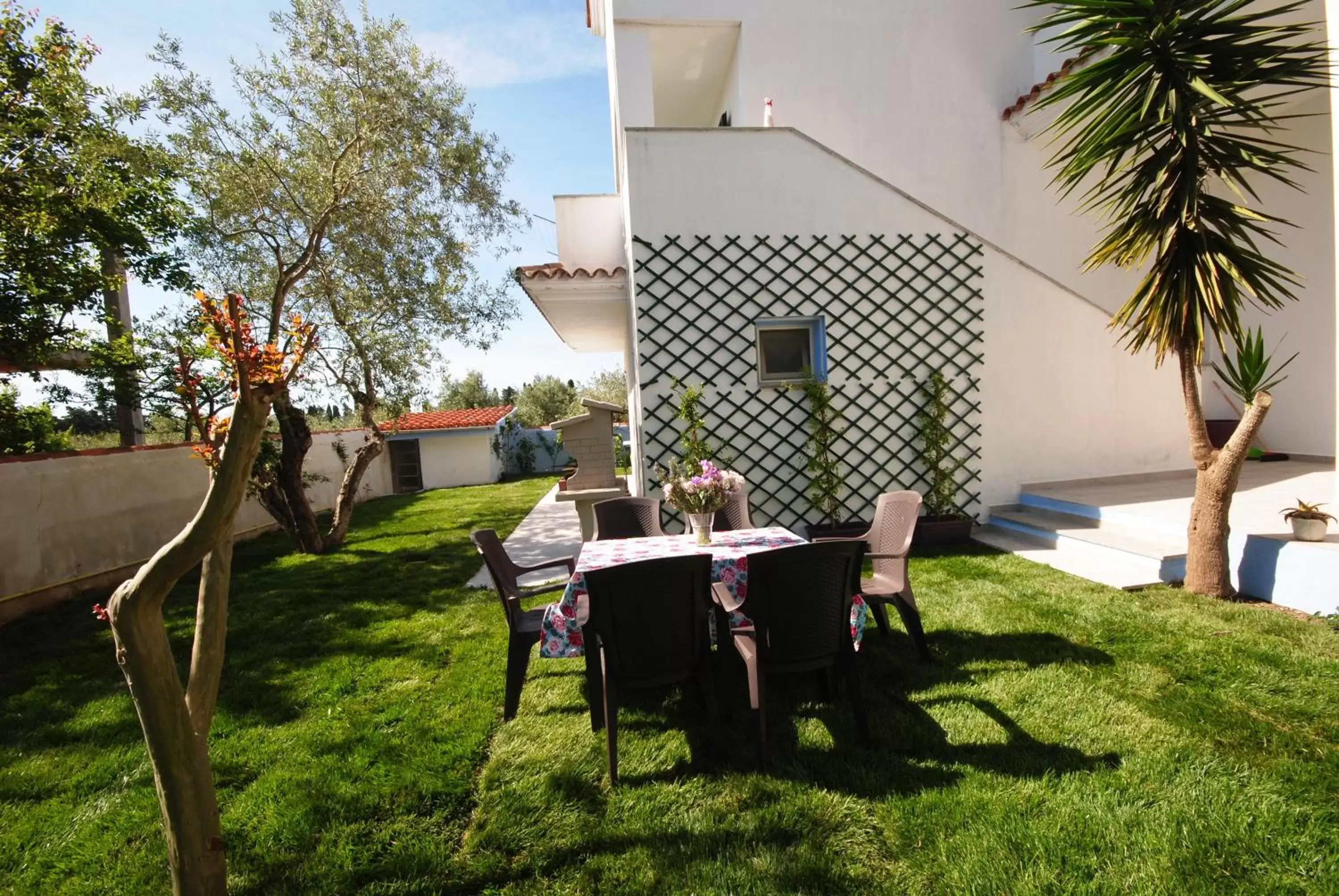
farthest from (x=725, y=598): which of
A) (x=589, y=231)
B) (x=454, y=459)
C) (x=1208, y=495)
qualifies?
(x=454, y=459)

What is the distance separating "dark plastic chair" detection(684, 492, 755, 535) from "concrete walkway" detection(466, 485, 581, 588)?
110cm

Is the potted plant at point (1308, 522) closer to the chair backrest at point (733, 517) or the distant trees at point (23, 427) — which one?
the chair backrest at point (733, 517)

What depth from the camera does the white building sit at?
17.8 ft

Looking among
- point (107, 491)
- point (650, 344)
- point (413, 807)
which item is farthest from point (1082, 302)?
point (107, 491)

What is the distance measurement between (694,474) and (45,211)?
6.31m

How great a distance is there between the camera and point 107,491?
6.13 m

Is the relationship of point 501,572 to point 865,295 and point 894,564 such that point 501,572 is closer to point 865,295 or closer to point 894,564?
point 894,564

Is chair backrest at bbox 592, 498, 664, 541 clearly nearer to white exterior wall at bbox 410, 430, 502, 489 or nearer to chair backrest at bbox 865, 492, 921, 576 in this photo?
chair backrest at bbox 865, 492, 921, 576

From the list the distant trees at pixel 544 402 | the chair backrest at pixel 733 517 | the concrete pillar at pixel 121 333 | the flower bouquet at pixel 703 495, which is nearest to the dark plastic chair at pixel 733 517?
the chair backrest at pixel 733 517

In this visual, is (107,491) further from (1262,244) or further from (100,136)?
(1262,244)

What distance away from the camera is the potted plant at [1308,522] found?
11.0 ft

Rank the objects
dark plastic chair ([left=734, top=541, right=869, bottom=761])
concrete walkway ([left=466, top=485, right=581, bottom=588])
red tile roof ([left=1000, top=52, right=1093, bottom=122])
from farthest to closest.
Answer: red tile roof ([left=1000, top=52, right=1093, bottom=122]) < concrete walkway ([left=466, top=485, right=581, bottom=588]) < dark plastic chair ([left=734, top=541, right=869, bottom=761])

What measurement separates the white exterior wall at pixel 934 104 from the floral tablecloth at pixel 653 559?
4.93 metres

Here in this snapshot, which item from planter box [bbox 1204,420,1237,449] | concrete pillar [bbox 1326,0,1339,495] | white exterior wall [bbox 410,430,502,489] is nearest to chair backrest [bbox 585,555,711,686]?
concrete pillar [bbox 1326,0,1339,495]
